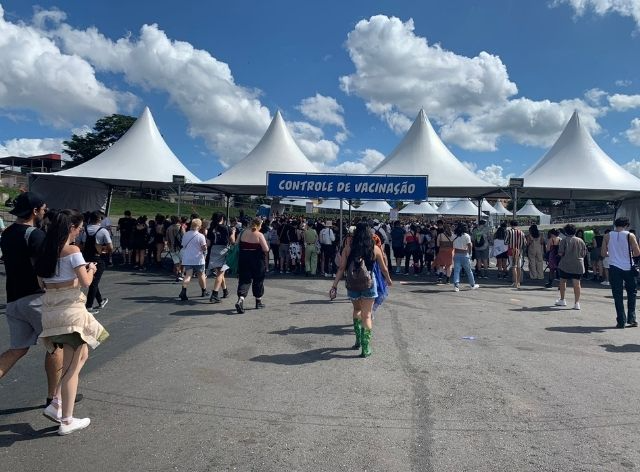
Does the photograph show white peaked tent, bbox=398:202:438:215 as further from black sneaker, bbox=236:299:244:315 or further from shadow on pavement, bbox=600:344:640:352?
shadow on pavement, bbox=600:344:640:352

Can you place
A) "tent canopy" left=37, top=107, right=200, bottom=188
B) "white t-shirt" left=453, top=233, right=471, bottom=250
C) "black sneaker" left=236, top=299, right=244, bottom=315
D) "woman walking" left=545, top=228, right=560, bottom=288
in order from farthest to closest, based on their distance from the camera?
"tent canopy" left=37, top=107, right=200, bottom=188
"woman walking" left=545, top=228, right=560, bottom=288
"white t-shirt" left=453, top=233, right=471, bottom=250
"black sneaker" left=236, top=299, right=244, bottom=315

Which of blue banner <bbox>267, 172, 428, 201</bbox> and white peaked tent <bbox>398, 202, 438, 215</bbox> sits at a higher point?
white peaked tent <bbox>398, 202, 438, 215</bbox>

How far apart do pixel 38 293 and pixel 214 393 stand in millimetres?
1768

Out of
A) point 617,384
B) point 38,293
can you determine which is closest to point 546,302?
point 617,384

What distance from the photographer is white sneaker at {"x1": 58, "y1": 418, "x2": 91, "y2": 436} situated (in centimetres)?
335

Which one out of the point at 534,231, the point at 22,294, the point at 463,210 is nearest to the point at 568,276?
the point at 534,231

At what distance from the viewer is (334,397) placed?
166 inches

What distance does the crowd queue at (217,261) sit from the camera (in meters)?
3.37

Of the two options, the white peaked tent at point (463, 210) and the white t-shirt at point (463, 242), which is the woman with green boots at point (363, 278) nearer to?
the white t-shirt at point (463, 242)

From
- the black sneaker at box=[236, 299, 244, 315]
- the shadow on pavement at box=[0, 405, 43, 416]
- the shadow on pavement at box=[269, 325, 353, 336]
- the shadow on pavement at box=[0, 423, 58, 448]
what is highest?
the black sneaker at box=[236, 299, 244, 315]

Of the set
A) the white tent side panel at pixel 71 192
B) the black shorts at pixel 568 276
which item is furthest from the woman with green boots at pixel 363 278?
the white tent side panel at pixel 71 192

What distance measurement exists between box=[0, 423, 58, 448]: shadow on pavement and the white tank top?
8.17m

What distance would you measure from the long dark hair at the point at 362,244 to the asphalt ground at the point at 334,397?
4.10ft

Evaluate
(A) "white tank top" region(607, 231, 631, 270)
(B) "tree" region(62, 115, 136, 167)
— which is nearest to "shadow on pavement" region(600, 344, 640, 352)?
(A) "white tank top" region(607, 231, 631, 270)
